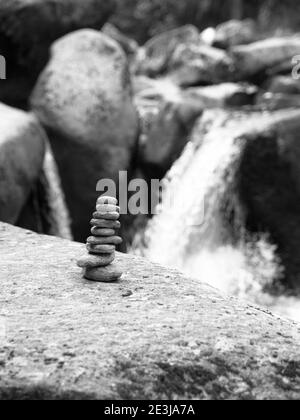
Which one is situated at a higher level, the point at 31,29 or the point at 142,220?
the point at 31,29

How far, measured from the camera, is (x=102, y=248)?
13.8ft

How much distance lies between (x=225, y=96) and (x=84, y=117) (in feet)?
18.5

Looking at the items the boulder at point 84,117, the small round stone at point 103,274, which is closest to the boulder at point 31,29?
the boulder at point 84,117

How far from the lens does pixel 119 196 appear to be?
11.5m

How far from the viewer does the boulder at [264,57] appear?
16797 millimetres

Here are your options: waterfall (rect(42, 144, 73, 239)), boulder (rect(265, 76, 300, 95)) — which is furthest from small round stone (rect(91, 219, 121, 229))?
boulder (rect(265, 76, 300, 95))

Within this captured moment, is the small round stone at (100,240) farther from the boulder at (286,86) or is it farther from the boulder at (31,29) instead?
the boulder at (286,86)

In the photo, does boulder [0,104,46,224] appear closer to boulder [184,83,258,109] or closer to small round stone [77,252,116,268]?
small round stone [77,252,116,268]

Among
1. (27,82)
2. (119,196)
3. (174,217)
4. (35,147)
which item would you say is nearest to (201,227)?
(174,217)

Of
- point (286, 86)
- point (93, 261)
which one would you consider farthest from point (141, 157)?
point (93, 261)

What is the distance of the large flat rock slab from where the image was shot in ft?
9.20

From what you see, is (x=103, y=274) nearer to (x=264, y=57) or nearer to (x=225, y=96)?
(x=225, y=96)

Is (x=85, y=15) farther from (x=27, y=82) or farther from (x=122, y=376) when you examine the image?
(x=122, y=376)

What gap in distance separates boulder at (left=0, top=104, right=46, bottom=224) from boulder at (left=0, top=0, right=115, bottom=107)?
258 cm
